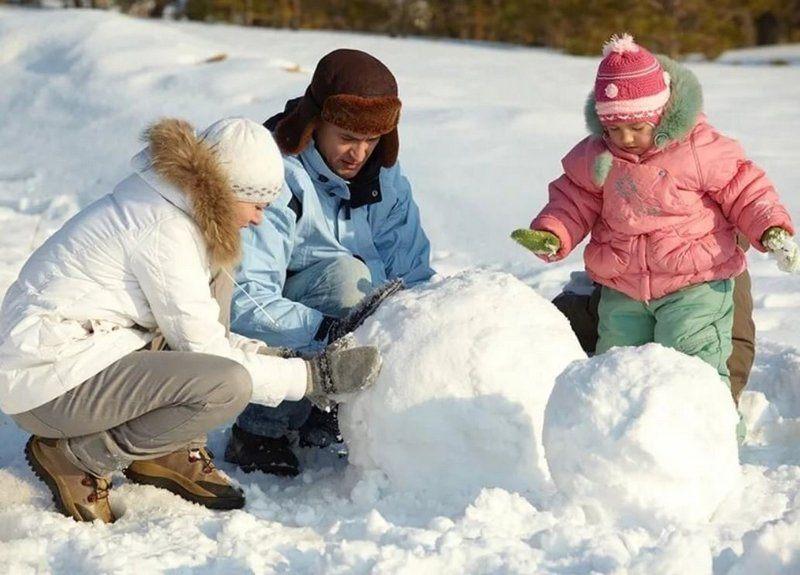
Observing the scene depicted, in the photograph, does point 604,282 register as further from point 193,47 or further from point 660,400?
point 193,47

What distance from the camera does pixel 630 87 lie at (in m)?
3.53

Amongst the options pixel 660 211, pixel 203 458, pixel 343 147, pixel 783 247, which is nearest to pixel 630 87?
pixel 660 211

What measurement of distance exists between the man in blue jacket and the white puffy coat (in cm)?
50

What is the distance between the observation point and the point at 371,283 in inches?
147

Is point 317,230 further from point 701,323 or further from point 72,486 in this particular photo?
point 701,323

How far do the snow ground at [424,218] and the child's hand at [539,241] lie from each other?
828 mm

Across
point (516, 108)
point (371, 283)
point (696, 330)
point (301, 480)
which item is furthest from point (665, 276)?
point (516, 108)

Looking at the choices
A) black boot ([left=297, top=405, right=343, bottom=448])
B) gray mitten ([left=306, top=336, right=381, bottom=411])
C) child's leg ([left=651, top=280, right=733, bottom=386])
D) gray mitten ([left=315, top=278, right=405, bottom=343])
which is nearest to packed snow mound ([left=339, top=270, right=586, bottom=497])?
gray mitten ([left=306, top=336, right=381, bottom=411])

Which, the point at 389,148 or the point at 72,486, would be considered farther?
the point at 389,148

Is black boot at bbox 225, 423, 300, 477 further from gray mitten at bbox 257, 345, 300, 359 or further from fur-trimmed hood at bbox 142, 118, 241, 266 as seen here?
fur-trimmed hood at bbox 142, 118, 241, 266

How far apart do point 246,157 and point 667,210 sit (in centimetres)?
138

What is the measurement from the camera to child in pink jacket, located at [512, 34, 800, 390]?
3.55 m

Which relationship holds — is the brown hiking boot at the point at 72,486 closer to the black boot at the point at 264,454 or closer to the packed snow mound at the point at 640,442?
the black boot at the point at 264,454

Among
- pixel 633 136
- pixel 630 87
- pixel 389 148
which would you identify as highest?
pixel 630 87
